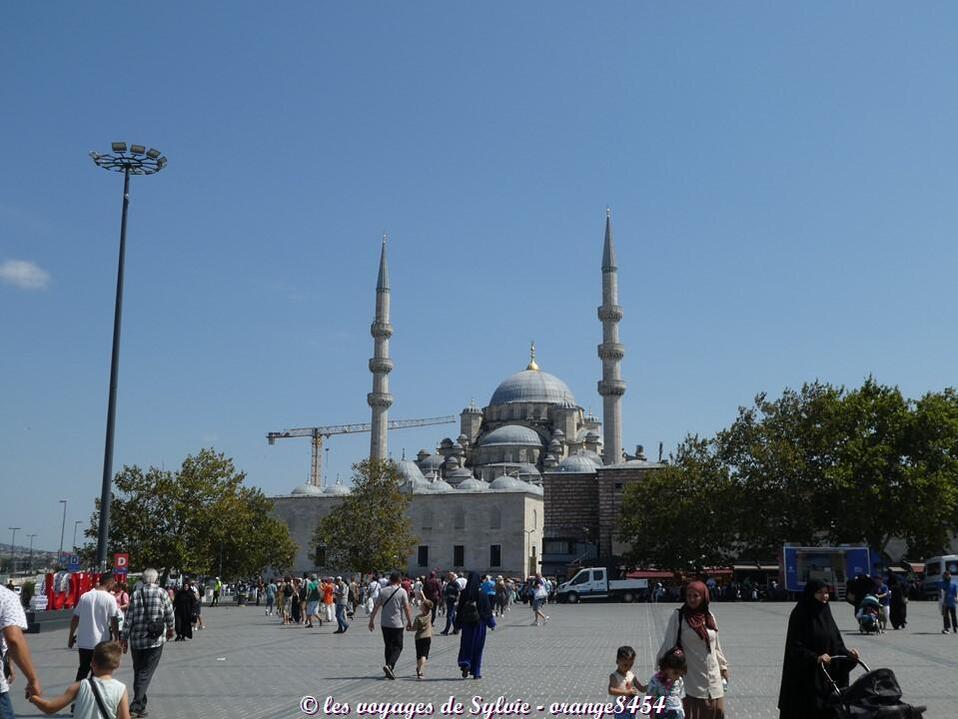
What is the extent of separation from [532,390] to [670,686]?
75.6m

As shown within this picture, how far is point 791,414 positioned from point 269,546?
22924 millimetres

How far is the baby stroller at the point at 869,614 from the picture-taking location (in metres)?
19.0

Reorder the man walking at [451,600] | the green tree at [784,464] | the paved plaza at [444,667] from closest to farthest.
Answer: the paved plaza at [444,667] → the man walking at [451,600] → the green tree at [784,464]

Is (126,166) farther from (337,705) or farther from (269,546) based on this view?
(269,546)

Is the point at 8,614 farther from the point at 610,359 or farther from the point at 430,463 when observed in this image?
the point at 430,463

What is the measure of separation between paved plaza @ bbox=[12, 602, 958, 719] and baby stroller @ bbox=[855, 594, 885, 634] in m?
0.34

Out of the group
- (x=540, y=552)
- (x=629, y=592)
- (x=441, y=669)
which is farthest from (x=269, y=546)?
(x=441, y=669)

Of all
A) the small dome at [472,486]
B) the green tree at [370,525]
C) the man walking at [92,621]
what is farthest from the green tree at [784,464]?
the man walking at [92,621]

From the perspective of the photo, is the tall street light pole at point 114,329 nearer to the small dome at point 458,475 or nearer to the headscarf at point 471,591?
the headscarf at point 471,591

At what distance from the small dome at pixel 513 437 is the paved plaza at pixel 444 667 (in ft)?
177

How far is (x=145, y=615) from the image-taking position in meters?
9.70

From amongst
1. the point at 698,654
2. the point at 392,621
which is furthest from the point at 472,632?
the point at 698,654

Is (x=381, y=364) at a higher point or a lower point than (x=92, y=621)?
higher

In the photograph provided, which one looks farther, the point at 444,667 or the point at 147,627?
the point at 444,667
